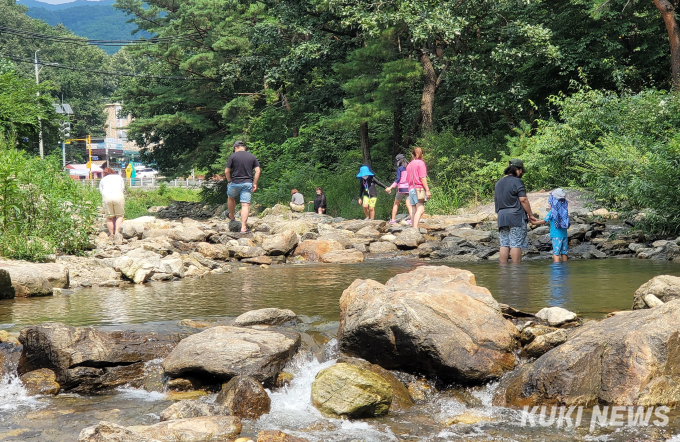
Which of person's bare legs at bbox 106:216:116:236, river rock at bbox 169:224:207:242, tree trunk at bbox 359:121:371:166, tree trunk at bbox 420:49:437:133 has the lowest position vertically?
river rock at bbox 169:224:207:242

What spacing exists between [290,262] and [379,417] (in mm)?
8620

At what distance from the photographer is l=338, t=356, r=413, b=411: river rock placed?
5.65 m

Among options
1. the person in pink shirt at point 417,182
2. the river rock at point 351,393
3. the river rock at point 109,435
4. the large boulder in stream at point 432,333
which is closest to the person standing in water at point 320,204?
the person in pink shirt at point 417,182

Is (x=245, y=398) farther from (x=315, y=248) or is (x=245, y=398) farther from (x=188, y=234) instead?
(x=188, y=234)

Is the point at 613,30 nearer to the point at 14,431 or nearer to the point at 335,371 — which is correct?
the point at 335,371

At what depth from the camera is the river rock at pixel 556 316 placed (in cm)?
677

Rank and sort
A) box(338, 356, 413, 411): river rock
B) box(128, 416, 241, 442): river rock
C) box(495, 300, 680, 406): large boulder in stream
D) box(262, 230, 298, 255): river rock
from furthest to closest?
box(262, 230, 298, 255): river rock → box(338, 356, 413, 411): river rock → box(495, 300, 680, 406): large boulder in stream → box(128, 416, 241, 442): river rock

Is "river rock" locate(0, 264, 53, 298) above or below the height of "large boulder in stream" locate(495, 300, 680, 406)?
above

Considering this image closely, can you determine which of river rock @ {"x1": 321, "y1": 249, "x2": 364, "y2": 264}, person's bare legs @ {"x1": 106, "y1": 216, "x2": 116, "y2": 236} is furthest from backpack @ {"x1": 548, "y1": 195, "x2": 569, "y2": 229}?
person's bare legs @ {"x1": 106, "y1": 216, "x2": 116, "y2": 236}

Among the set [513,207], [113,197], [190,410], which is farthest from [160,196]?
[190,410]

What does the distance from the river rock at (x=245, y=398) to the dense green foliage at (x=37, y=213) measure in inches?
271

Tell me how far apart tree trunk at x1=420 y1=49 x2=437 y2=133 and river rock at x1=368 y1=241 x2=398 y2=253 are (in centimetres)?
931

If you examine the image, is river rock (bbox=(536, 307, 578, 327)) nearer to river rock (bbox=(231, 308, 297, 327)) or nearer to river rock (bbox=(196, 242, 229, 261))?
river rock (bbox=(231, 308, 297, 327))

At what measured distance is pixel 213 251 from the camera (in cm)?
1371
